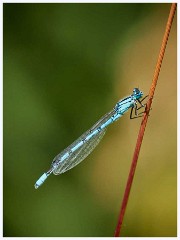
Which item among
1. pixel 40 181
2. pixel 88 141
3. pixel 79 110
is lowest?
pixel 40 181

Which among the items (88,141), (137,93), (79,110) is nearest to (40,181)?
(88,141)

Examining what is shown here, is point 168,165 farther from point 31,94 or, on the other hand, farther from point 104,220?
point 31,94

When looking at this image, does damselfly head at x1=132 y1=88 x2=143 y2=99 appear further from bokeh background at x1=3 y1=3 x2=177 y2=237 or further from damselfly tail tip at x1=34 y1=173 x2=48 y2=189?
damselfly tail tip at x1=34 y1=173 x2=48 y2=189

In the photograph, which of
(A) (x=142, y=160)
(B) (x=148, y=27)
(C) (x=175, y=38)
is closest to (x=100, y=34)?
(B) (x=148, y=27)

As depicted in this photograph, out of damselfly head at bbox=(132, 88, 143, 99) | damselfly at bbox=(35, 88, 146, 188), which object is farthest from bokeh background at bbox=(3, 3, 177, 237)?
damselfly head at bbox=(132, 88, 143, 99)

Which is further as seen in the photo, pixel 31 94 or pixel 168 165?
pixel 31 94

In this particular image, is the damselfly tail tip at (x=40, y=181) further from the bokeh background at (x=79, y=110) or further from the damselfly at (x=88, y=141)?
the bokeh background at (x=79, y=110)

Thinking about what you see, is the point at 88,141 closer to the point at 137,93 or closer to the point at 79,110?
the point at 79,110
